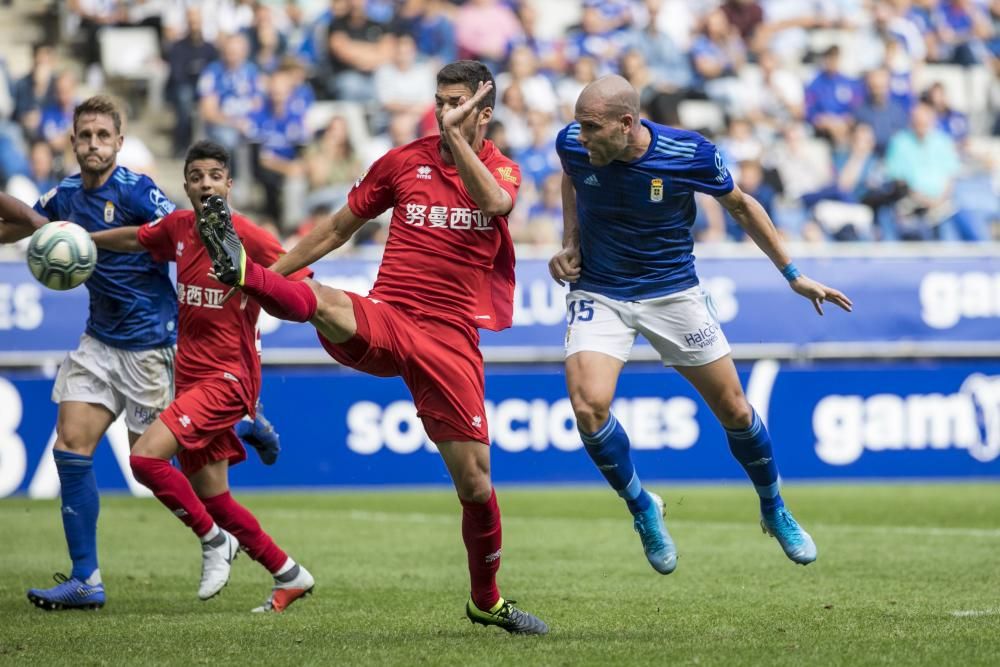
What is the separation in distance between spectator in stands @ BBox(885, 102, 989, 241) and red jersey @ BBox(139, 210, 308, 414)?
11802 millimetres


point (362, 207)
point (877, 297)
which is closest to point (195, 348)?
point (362, 207)

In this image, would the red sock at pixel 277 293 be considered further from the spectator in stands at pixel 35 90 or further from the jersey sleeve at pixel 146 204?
the spectator in stands at pixel 35 90

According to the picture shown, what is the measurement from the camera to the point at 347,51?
63.8ft

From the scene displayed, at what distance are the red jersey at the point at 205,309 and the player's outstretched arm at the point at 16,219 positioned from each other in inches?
25.9

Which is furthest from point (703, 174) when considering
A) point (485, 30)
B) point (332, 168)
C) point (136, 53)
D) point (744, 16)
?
point (744, 16)

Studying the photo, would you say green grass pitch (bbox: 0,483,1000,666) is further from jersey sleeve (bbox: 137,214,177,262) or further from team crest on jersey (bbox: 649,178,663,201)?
team crest on jersey (bbox: 649,178,663,201)

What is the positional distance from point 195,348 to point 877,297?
9.45 metres

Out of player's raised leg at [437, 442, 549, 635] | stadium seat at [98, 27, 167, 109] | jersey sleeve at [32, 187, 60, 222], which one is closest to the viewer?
player's raised leg at [437, 442, 549, 635]

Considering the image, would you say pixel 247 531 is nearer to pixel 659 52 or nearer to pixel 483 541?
pixel 483 541

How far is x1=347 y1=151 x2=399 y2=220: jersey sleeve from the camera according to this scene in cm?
748

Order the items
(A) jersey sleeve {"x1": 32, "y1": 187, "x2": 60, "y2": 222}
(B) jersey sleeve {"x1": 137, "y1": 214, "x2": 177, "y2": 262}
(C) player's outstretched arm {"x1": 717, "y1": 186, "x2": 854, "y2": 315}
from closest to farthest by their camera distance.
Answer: (C) player's outstretched arm {"x1": 717, "y1": 186, "x2": 854, "y2": 315} < (B) jersey sleeve {"x1": 137, "y1": 214, "x2": 177, "y2": 262} < (A) jersey sleeve {"x1": 32, "y1": 187, "x2": 60, "y2": 222}

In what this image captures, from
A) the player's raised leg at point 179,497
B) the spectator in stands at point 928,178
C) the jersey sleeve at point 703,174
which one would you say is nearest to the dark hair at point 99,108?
the player's raised leg at point 179,497

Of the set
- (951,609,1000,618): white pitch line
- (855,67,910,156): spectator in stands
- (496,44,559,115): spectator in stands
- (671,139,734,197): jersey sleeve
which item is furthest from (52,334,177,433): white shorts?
(855,67,910,156): spectator in stands

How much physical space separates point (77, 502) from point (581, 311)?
3053 mm
